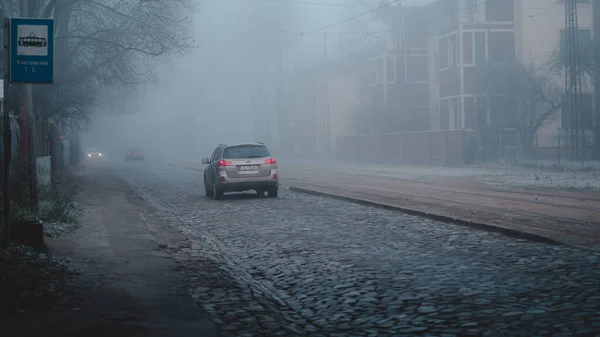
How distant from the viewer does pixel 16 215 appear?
42.1ft

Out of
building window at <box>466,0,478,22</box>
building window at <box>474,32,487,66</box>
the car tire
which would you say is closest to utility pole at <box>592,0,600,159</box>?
building window at <box>474,32,487,66</box>

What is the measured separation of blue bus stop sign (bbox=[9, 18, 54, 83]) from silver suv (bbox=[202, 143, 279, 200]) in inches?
444

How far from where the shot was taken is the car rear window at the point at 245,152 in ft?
73.1

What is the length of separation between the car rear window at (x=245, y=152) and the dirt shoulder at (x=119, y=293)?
Answer: 294 inches

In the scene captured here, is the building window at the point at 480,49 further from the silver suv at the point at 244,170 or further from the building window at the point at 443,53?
the silver suv at the point at 244,170

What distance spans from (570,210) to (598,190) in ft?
25.5

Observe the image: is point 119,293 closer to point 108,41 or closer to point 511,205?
point 511,205

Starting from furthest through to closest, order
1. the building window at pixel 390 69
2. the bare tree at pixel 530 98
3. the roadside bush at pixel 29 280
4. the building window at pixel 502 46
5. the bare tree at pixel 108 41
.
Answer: the building window at pixel 390 69, the building window at pixel 502 46, the bare tree at pixel 530 98, the bare tree at pixel 108 41, the roadside bush at pixel 29 280

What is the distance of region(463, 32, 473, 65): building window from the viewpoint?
5378 centimetres

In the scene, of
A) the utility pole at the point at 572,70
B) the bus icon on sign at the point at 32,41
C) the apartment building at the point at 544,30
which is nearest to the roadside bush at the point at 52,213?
the bus icon on sign at the point at 32,41

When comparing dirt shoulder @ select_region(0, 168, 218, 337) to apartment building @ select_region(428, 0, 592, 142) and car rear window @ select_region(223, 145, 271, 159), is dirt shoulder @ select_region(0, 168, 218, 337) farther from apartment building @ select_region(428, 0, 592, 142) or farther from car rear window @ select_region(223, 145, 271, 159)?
apartment building @ select_region(428, 0, 592, 142)

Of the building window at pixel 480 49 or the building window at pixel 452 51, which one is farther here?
the building window at pixel 452 51

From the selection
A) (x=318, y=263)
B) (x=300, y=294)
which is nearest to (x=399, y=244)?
(x=318, y=263)

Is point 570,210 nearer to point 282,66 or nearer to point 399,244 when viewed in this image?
point 399,244
